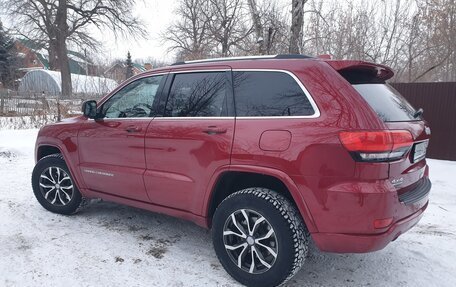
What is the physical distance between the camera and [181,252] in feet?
11.5

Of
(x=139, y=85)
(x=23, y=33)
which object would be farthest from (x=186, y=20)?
(x=139, y=85)

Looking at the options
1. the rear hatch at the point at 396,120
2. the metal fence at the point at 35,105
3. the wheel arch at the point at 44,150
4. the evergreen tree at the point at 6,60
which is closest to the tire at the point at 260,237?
the rear hatch at the point at 396,120

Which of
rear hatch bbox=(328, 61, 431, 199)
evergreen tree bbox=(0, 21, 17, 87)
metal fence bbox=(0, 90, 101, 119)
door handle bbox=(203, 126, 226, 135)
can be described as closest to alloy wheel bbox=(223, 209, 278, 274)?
door handle bbox=(203, 126, 226, 135)

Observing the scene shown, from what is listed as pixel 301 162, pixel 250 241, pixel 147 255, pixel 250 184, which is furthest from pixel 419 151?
pixel 147 255

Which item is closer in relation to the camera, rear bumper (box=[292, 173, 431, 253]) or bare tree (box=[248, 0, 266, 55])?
rear bumper (box=[292, 173, 431, 253])

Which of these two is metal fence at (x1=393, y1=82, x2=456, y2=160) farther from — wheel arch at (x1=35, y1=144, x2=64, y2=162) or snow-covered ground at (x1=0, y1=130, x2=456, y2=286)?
wheel arch at (x1=35, y1=144, x2=64, y2=162)

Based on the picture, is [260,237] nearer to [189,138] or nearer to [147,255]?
[189,138]

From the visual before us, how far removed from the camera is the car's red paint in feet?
8.00

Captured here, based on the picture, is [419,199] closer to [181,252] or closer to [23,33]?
[181,252]

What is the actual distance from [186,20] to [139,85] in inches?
1375

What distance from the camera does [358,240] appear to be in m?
2.48

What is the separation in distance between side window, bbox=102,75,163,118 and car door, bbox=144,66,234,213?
0.73 feet

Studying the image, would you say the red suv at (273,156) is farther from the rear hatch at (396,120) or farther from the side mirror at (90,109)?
the side mirror at (90,109)

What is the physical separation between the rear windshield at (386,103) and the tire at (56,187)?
3378mm
